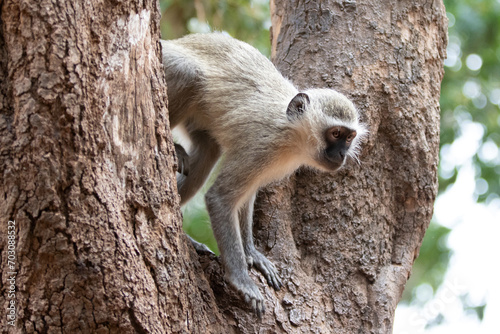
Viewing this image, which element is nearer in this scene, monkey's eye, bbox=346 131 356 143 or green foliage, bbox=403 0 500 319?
monkey's eye, bbox=346 131 356 143

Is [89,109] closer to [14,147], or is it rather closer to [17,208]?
[14,147]

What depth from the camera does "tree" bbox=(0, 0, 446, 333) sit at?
274cm

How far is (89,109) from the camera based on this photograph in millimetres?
2855

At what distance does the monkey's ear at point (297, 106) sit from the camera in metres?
4.69

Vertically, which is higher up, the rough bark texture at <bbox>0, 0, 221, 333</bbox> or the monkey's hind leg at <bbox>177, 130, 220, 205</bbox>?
the monkey's hind leg at <bbox>177, 130, 220, 205</bbox>

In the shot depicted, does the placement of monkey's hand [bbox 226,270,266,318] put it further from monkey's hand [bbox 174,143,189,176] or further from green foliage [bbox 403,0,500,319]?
green foliage [bbox 403,0,500,319]

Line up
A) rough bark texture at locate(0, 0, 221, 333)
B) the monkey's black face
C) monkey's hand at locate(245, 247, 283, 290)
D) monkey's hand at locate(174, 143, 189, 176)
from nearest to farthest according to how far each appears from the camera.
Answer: rough bark texture at locate(0, 0, 221, 333) → monkey's hand at locate(245, 247, 283, 290) → the monkey's black face → monkey's hand at locate(174, 143, 189, 176)

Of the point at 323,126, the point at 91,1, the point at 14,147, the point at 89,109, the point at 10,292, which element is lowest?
the point at 10,292

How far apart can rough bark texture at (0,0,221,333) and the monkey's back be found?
1761mm

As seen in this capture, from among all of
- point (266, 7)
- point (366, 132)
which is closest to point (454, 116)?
point (266, 7)

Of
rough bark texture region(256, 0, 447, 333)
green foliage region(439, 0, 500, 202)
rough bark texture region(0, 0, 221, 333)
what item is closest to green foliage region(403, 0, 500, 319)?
green foliage region(439, 0, 500, 202)

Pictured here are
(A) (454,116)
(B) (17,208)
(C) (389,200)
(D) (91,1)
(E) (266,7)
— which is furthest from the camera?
(E) (266,7)

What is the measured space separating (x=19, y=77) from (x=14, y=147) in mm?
361

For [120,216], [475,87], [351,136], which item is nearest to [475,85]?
[475,87]
